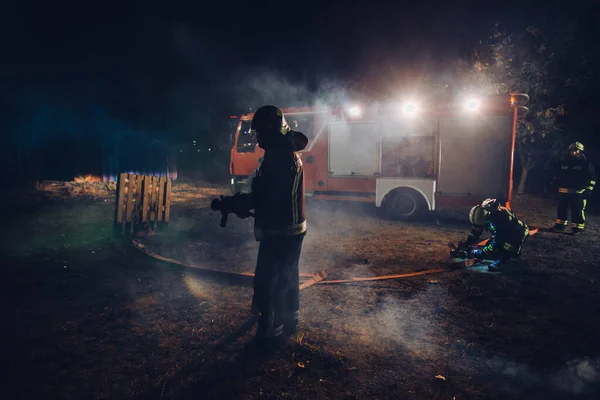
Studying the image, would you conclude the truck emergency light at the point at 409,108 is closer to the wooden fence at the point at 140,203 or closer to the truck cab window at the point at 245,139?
the truck cab window at the point at 245,139

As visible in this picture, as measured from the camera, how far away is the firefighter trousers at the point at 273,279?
2906 millimetres

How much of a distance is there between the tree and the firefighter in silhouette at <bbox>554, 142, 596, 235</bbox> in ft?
24.1

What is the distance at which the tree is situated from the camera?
13867mm

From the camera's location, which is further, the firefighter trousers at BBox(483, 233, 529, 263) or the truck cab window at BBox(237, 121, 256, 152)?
the truck cab window at BBox(237, 121, 256, 152)

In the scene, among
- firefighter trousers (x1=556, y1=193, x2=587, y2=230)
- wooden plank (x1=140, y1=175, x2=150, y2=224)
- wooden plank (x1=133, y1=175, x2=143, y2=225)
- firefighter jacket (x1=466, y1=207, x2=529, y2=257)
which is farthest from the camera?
firefighter trousers (x1=556, y1=193, x2=587, y2=230)

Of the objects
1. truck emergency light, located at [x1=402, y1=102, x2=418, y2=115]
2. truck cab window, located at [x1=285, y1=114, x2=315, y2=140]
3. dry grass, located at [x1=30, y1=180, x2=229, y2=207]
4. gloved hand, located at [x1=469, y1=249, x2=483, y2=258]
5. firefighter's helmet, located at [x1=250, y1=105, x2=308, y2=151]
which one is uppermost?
truck emergency light, located at [x1=402, y1=102, x2=418, y2=115]

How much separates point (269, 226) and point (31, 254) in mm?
4812

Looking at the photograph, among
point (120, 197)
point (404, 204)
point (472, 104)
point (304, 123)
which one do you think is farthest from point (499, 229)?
point (304, 123)

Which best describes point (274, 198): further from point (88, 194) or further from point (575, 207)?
point (88, 194)

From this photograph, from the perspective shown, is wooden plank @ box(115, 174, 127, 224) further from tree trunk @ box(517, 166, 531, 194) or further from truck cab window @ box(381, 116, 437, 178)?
tree trunk @ box(517, 166, 531, 194)

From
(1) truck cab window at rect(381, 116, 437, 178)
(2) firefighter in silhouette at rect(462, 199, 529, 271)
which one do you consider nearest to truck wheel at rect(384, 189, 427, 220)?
(1) truck cab window at rect(381, 116, 437, 178)

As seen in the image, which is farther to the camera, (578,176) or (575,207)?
(575,207)

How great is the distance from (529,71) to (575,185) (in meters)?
8.77

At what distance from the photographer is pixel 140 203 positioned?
675 cm
